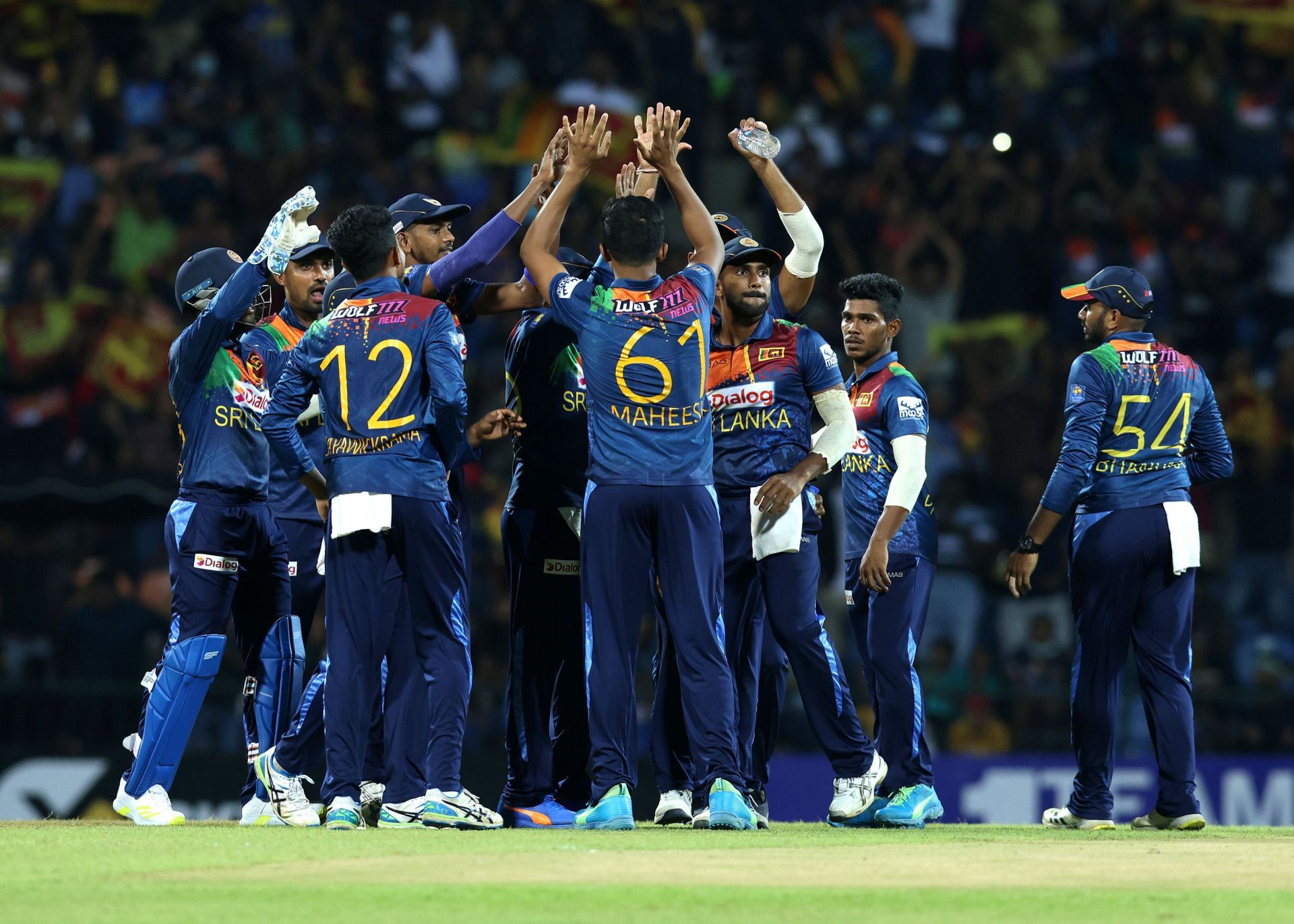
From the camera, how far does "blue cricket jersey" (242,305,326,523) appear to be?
838cm

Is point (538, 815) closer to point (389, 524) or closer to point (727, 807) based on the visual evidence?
point (727, 807)

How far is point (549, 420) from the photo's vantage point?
767cm

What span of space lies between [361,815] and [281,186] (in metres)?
10.2

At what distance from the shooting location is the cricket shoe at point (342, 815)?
684 centimetres

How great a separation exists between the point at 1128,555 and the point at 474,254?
3.32 meters

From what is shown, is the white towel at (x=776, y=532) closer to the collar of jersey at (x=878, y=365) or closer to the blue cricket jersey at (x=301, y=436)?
the collar of jersey at (x=878, y=365)

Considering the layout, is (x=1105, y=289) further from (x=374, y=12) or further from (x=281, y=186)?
(x=374, y=12)

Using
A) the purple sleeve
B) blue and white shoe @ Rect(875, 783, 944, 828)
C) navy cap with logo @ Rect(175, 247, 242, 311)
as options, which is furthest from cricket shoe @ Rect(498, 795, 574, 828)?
navy cap with logo @ Rect(175, 247, 242, 311)

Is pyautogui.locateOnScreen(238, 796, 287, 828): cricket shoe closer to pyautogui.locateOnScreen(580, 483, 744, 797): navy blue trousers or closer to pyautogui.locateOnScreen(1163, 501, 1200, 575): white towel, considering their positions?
pyautogui.locateOnScreen(580, 483, 744, 797): navy blue trousers

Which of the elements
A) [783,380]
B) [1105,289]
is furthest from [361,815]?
[1105,289]

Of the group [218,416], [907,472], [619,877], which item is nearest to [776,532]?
[907,472]

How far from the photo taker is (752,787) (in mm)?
7926

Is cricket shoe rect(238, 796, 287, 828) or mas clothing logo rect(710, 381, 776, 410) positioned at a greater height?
mas clothing logo rect(710, 381, 776, 410)

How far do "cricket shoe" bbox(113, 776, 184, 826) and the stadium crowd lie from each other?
499 cm
